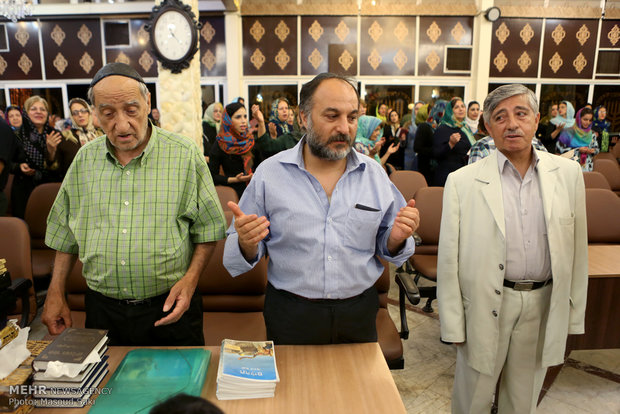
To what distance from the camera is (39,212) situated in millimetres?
3213

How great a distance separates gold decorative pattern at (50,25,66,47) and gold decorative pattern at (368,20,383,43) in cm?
664

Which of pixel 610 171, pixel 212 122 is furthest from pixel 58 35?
pixel 610 171

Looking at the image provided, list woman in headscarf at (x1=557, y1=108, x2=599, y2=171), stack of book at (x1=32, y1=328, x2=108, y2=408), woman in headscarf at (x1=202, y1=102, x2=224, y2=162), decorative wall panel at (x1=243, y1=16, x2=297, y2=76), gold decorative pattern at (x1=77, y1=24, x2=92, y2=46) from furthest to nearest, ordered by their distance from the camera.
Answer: gold decorative pattern at (x1=77, y1=24, x2=92, y2=46) → decorative wall panel at (x1=243, y1=16, x2=297, y2=76) → woman in headscarf at (x1=202, y1=102, x2=224, y2=162) → woman in headscarf at (x1=557, y1=108, x2=599, y2=171) → stack of book at (x1=32, y1=328, x2=108, y2=408)

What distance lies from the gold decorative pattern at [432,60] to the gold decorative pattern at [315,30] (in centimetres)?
238

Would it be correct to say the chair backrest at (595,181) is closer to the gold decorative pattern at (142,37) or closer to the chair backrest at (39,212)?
the chair backrest at (39,212)

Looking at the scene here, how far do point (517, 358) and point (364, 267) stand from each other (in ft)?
2.79

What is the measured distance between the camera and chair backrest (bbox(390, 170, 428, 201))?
3.89 metres

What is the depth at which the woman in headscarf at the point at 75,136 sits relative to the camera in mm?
4176

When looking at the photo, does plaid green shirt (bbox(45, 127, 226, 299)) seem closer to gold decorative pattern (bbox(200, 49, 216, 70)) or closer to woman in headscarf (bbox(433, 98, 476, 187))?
woman in headscarf (bbox(433, 98, 476, 187))

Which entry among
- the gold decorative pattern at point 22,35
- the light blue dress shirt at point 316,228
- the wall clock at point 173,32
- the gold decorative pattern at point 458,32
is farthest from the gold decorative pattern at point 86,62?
the light blue dress shirt at point 316,228

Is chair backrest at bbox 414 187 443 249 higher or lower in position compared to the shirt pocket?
lower

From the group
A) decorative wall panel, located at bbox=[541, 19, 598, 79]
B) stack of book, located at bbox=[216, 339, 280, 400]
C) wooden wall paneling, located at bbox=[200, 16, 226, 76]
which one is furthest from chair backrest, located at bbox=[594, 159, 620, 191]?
wooden wall paneling, located at bbox=[200, 16, 226, 76]

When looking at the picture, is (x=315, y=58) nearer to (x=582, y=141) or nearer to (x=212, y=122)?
(x=212, y=122)

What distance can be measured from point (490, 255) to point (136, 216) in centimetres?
141
